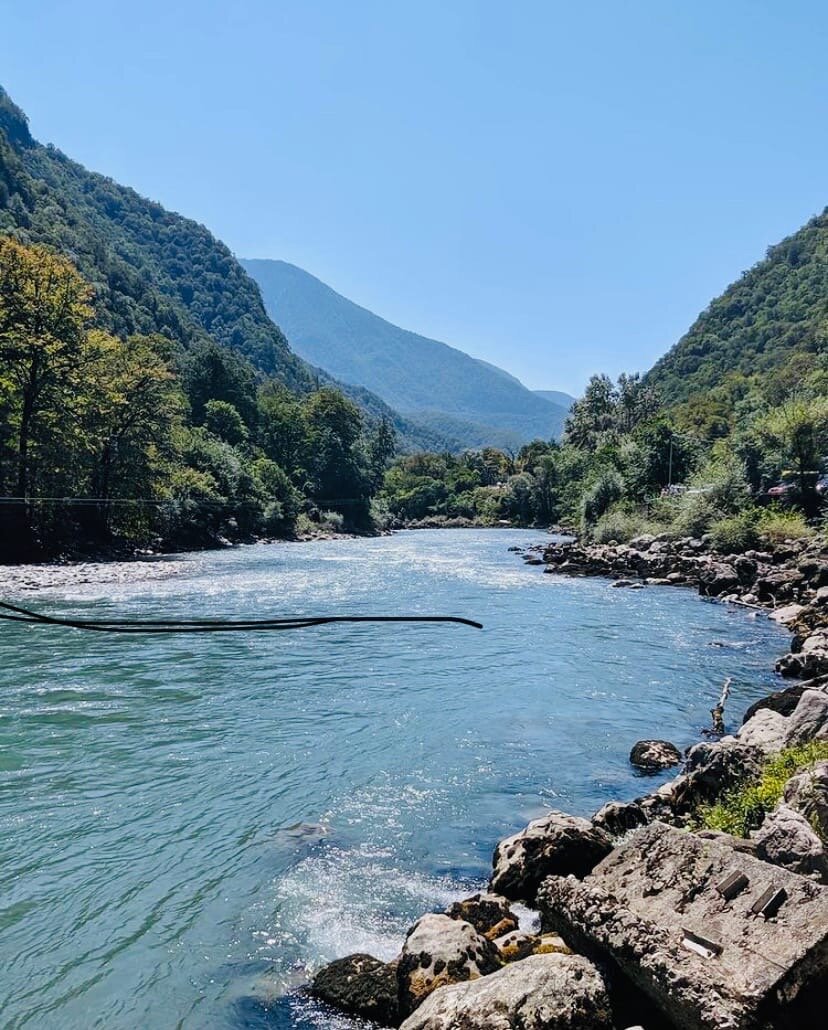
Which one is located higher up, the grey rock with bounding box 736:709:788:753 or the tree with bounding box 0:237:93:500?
the tree with bounding box 0:237:93:500

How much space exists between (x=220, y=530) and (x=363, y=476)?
3311cm

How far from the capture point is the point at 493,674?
628 inches

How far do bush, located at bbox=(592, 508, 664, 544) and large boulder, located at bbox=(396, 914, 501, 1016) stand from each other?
42.8 meters

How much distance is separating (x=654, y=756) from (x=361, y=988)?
6516 millimetres

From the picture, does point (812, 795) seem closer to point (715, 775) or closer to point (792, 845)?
point (792, 845)

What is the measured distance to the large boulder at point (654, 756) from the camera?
10.4m

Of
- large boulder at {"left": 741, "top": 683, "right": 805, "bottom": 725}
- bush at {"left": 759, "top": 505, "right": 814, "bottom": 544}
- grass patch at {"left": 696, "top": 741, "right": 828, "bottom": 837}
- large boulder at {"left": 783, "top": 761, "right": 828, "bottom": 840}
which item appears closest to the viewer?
large boulder at {"left": 783, "top": 761, "right": 828, "bottom": 840}

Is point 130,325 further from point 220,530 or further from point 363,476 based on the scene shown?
point 220,530

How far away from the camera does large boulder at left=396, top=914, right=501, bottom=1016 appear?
4.94 metres

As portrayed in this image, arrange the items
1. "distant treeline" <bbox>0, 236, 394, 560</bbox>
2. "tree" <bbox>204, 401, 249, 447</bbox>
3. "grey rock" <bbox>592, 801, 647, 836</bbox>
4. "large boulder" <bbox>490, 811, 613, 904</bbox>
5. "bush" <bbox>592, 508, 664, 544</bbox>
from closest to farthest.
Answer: "large boulder" <bbox>490, 811, 613, 904</bbox>, "grey rock" <bbox>592, 801, 647, 836</bbox>, "distant treeline" <bbox>0, 236, 394, 560</bbox>, "bush" <bbox>592, 508, 664, 544</bbox>, "tree" <bbox>204, 401, 249, 447</bbox>

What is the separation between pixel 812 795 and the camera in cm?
583

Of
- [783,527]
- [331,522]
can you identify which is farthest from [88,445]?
[331,522]

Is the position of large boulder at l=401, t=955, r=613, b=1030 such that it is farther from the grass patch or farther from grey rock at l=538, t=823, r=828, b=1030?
the grass patch

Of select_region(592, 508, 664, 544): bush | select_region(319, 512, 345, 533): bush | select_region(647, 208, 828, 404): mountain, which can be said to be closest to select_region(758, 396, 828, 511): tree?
select_region(592, 508, 664, 544): bush
